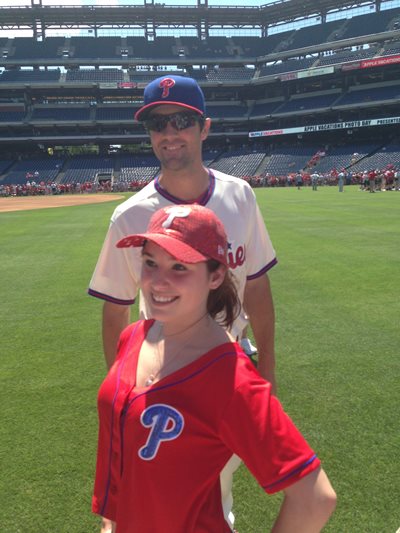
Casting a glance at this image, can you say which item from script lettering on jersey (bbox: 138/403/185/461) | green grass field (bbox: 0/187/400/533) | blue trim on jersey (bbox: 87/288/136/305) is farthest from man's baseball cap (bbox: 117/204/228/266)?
green grass field (bbox: 0/187/400/533)

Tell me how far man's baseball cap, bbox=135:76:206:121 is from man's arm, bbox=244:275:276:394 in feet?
3.66

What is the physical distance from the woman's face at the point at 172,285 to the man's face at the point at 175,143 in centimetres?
101

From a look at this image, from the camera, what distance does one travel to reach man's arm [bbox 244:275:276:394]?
9.35ft

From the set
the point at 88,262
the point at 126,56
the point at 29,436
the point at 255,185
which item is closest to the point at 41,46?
the point at 126,56

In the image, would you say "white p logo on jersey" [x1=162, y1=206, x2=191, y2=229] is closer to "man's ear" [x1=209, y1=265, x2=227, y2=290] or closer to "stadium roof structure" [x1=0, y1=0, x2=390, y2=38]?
"man's ear" [x1=209, y1=265, x2=227, y2=290]

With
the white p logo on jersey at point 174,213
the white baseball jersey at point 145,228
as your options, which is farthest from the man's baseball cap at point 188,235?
the white baseball jersey at point 145,228

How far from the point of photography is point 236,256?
260 centimetres

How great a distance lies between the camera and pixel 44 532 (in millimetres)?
2725

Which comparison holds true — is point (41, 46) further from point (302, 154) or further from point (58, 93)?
point (302, 154)

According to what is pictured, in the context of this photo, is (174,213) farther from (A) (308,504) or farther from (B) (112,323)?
(B) (112,323)

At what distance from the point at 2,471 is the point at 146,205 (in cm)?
234

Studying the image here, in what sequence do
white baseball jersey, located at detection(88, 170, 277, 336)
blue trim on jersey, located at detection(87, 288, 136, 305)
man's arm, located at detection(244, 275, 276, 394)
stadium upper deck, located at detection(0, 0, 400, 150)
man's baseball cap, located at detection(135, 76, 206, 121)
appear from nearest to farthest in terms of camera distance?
man's baseball cap, located at detection(135, 76, 206, 121), white baseball jersey, located at detection(88, 170, 277, 336), blue trim on jersey, located at detection(87, 288, 136, 305), man's arm, located at detection(244, 275, 276, 394), stadium upper deck, located at detection(0, 0, 400, 150)

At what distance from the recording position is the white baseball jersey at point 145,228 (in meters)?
2.49

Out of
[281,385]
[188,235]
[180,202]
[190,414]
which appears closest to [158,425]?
[190,414]
